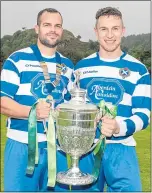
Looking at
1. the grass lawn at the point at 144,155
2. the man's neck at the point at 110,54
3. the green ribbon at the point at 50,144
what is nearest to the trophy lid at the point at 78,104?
the green ribbon at the point at 50,144

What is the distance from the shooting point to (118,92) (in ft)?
7.86

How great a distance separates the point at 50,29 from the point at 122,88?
0.57 m

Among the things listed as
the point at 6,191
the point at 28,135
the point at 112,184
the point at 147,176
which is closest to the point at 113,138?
the point at 112,184

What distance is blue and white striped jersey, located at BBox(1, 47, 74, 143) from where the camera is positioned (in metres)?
2.43

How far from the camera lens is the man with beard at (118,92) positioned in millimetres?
2373

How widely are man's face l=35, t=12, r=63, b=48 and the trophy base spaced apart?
2.62ft

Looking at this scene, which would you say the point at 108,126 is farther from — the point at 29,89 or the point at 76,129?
the point at 29,89

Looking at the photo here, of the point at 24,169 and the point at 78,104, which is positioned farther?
the point at 24,169

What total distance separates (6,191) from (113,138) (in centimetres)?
73

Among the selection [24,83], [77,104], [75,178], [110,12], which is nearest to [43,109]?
[77,104]

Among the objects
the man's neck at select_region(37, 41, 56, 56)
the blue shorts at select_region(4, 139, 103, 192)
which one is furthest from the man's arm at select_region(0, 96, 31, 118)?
the man's neck at select_region(37, 41, 56, 56)

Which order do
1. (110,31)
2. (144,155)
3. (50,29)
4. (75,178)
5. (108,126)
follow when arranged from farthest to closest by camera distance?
(144,155), (50,29), (110,31), (75,178), (108,126)

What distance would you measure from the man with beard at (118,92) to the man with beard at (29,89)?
23cm

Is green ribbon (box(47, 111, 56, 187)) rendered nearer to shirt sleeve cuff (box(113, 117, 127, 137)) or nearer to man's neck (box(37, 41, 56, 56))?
shirt sleeve cuff (box(113, 117, 127, 137))
